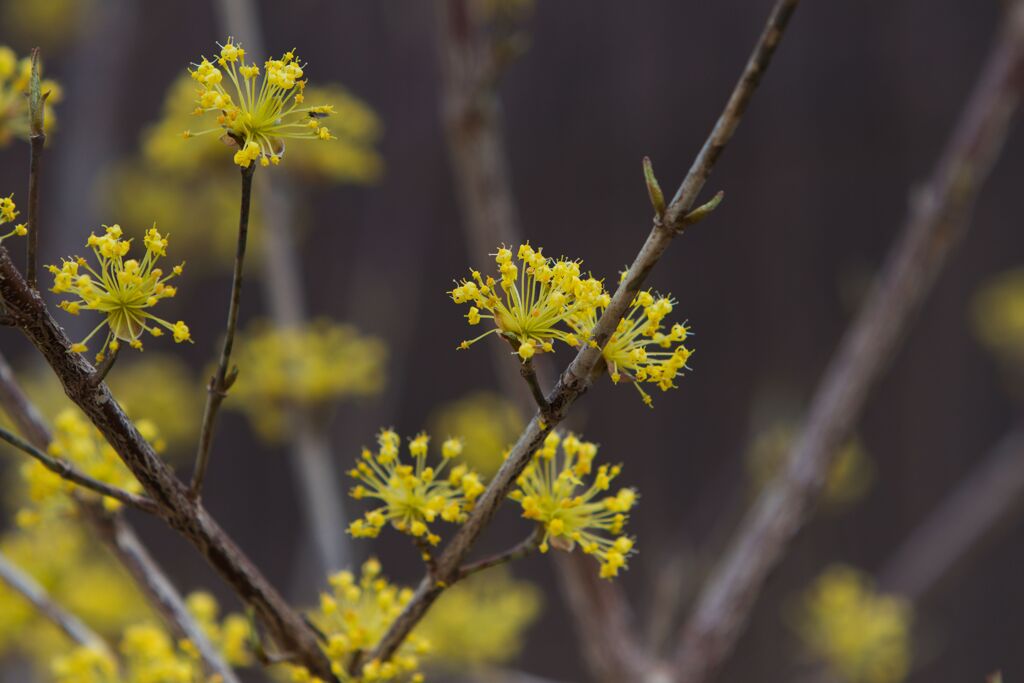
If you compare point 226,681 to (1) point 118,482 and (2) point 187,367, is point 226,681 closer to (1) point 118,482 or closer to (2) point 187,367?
(1) point 118,482

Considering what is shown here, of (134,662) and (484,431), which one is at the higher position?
(484,431)

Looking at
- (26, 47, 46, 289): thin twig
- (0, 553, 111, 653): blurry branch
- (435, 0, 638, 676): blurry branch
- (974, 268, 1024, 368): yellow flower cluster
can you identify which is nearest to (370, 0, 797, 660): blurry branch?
(26, 47, 46, 289): thin twig

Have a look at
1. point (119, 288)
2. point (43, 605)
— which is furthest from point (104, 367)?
point (43, 605)

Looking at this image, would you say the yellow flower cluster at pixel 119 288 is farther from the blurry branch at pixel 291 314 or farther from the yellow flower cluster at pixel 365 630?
the blurry branch at pixel 291 314

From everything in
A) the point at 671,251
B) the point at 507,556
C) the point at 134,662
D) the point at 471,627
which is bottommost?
the point at 507,556

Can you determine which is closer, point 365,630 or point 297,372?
point 365,630

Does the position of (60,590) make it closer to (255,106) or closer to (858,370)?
(255,106)

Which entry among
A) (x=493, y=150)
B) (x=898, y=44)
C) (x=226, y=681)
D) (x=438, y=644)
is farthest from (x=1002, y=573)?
(x=226, y=681)
